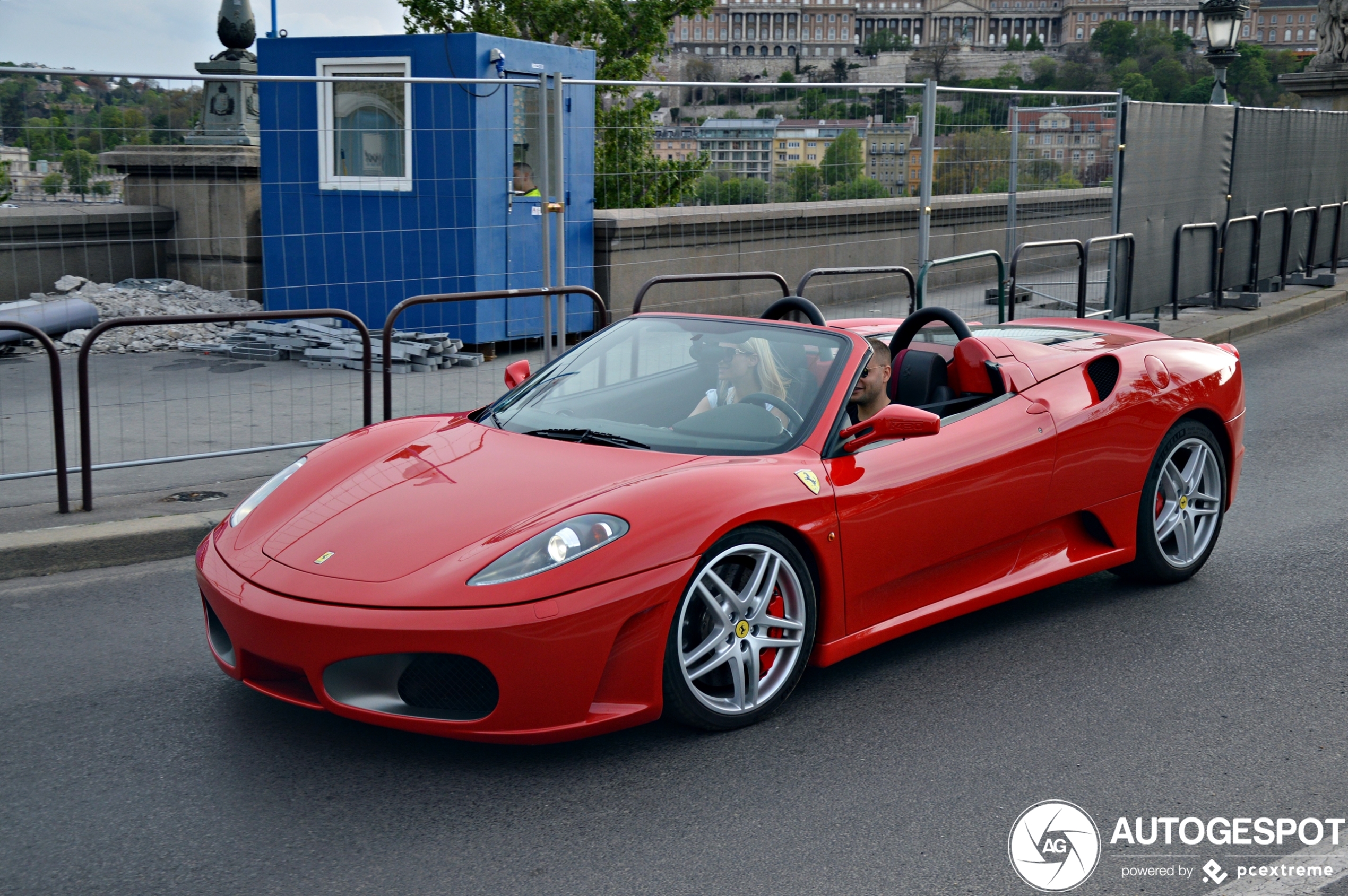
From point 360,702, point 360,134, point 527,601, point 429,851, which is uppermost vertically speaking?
point 360,134

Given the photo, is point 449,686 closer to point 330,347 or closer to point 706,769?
point 706,769

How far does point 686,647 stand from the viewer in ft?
12.2

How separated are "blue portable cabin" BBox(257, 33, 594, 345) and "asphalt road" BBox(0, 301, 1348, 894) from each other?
6.20 meters

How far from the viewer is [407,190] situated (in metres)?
10.8

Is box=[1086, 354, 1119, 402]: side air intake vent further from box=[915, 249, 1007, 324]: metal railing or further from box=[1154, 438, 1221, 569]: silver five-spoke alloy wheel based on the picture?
box=[915, 249, 1007, 324]: metal railing

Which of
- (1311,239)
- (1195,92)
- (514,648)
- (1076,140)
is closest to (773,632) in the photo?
(514,648)

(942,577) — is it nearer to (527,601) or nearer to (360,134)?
(527,601)

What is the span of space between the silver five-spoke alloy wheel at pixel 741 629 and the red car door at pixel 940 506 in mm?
256

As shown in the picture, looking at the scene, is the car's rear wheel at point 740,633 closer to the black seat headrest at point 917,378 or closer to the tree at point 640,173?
the black seat headrest at point 917,378

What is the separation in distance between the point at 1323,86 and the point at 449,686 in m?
24.3

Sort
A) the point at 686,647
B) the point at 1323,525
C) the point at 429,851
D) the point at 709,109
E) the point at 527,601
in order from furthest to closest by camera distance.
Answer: the point at 709,109 < the point at 1323,525 < the point at 686,647 < the point at 527,601 < the point at 429,851

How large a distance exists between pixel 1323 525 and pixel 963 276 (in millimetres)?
5394

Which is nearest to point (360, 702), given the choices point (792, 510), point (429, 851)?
point (429, 851)

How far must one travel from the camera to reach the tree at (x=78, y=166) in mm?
8188
